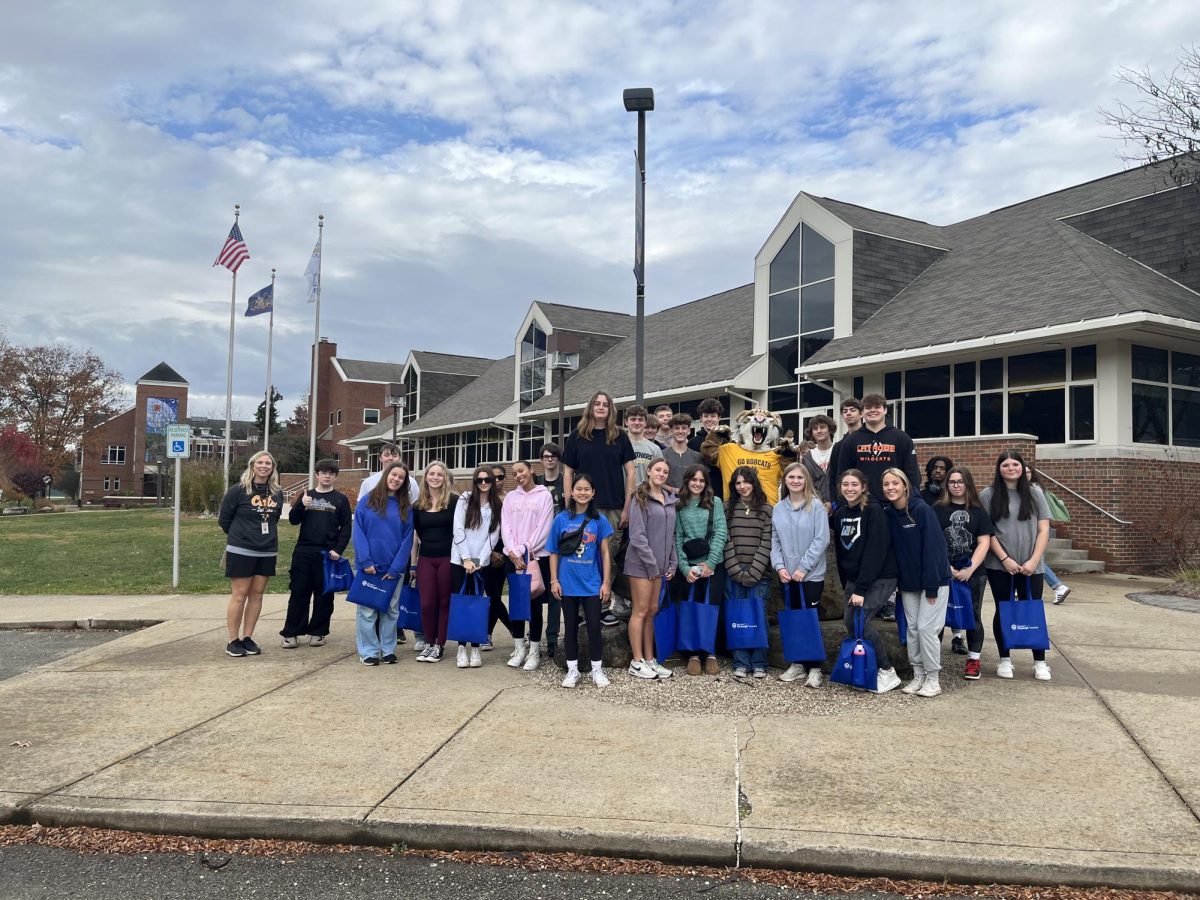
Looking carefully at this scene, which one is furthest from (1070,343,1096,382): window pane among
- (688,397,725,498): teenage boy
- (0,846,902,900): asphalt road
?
(0,846,902,900): asphalt road

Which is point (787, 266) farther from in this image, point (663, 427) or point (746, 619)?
point (746, 619)

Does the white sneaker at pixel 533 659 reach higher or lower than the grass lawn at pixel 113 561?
higher

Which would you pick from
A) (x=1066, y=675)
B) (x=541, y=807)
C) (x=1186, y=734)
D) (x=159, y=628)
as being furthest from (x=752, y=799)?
(x=159, y=628)

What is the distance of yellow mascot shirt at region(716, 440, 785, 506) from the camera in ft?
23.4

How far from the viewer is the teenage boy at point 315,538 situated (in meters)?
Answer: 7.89

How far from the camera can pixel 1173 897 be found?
135 inches

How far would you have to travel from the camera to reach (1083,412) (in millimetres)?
15211

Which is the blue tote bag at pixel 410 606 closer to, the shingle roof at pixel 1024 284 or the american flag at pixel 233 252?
the shingle roof at pixel 1024 284

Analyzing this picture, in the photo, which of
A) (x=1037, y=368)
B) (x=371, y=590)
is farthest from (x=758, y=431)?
(x=1037, y=368)

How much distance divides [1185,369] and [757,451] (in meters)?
12.5

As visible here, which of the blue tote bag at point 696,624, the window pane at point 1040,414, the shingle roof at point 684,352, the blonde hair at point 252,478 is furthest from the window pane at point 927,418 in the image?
the blonde hair at point 252,478

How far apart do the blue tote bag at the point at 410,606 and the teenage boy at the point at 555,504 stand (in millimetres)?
1180

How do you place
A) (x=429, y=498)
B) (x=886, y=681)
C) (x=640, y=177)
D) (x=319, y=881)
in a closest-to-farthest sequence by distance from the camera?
(x=319, y=881)
(x=886, y=681)
(x=429, y=498)
(x=640, y=177)

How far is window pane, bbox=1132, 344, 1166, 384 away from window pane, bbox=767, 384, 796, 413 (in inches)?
290
